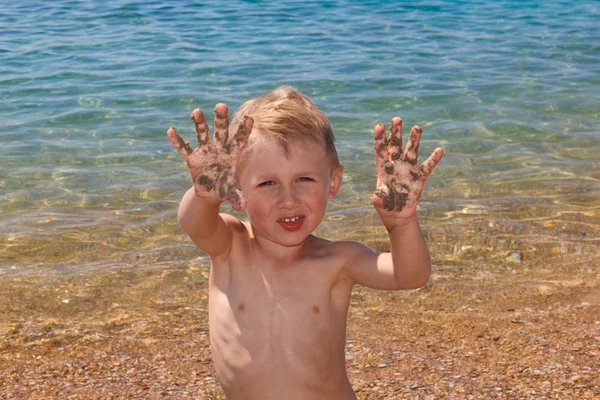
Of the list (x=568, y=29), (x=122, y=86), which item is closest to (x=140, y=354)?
(x=122, y=86)

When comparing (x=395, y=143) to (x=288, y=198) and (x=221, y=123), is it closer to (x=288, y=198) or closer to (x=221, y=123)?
(x=288, y=198)

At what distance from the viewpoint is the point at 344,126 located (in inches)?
294

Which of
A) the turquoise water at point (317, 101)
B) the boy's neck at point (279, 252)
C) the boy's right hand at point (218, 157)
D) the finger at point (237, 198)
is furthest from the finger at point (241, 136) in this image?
the turquoise water at point (317, 101)

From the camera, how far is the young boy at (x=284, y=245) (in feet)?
7.75

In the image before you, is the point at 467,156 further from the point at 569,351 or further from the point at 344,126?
the point at 569,351

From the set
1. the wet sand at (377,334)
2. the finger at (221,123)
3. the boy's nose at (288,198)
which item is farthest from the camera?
the wet sand at (377,334)

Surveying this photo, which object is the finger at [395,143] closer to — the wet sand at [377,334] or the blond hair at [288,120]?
the blond hair at [288,120]

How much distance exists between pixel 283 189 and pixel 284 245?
0.63 feet

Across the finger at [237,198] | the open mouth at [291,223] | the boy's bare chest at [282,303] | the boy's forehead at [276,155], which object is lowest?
the boy's bare chest at [282,303]

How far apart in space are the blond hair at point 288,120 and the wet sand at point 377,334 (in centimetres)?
122

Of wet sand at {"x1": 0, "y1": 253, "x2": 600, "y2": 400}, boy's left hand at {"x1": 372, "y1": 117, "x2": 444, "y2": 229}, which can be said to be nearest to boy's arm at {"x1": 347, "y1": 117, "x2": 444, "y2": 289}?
boy's left hand at {"x1": 372, "y1": 117, "x2": 444, "y2": 229}

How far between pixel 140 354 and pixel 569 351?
1877mm

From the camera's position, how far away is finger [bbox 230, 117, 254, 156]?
235cm

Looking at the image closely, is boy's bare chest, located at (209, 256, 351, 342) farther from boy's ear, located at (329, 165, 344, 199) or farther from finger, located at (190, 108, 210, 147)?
finger, located at (190, 108, 210, 147)
